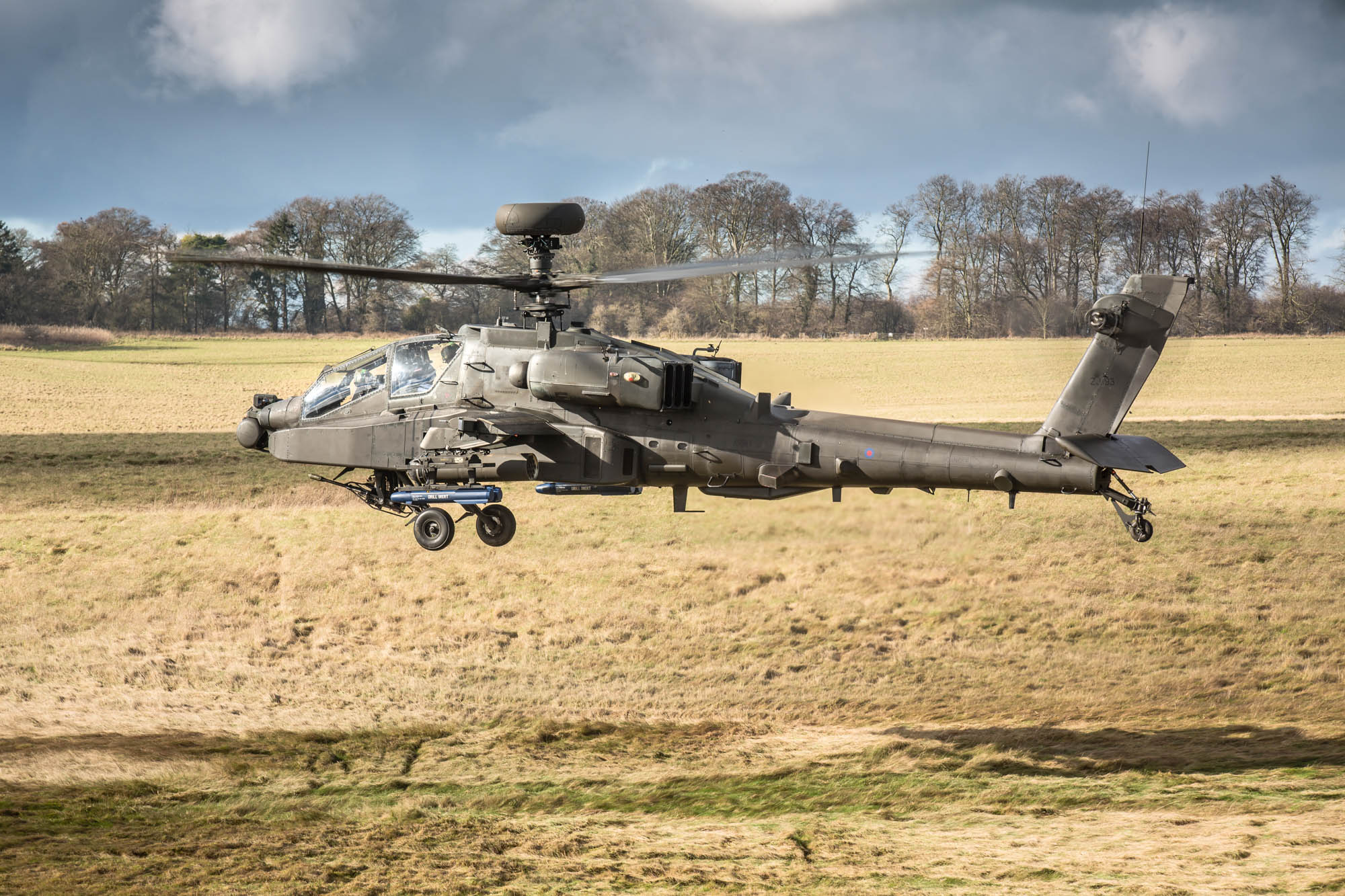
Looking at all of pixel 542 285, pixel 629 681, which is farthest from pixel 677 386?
pixel 629 681

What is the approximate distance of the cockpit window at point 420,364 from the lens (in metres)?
21.2

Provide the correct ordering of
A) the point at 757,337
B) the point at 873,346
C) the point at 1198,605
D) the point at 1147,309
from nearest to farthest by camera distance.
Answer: the point at 1147,309
the point at 1198,605
the point at 757,337
the point at 873,346

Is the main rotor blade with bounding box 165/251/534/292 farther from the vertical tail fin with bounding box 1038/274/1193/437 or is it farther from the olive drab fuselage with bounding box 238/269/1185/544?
the vertical tail fin with bounding box 1038/274/1193/437

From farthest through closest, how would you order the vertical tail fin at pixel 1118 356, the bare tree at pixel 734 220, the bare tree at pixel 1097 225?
the bare tree at pixel 734 220
the bare tree at pixel 1097 225
the vertical tail fin at pixel 1118 356

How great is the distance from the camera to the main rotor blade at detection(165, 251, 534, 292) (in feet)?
55.4

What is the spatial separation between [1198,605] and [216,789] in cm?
4800

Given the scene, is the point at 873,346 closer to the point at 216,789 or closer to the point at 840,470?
the point at 216,789

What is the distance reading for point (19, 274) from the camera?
104500 millimetres

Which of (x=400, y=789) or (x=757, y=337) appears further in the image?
(x=757, y=337)

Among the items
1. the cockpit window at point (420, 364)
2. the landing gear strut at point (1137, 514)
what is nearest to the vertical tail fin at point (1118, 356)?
the landing gear strut at point (1137, 514)

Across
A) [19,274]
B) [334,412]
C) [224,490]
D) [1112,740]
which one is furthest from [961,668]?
[19,274]

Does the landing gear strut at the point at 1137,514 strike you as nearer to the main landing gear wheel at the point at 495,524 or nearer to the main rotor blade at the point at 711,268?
the main rotor blade at the point at 711,268

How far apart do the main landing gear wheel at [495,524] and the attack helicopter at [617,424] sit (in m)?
0.04

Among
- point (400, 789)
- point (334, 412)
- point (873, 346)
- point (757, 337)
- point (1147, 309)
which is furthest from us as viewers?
point (873, 346)
